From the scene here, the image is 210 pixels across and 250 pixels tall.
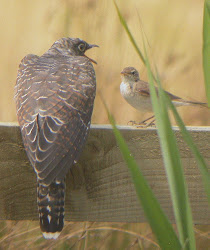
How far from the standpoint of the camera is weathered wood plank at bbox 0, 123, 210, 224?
88.3 inches

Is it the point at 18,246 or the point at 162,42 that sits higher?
the point at 162,42

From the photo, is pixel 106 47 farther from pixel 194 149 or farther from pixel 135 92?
pixel 194 149

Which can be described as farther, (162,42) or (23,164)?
(162,42)

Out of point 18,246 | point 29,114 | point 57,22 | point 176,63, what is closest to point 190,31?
point 176,63

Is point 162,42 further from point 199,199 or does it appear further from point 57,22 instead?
point 199,199

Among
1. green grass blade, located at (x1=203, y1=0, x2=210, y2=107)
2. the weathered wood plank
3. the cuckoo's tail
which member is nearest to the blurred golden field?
the weathered wood plank

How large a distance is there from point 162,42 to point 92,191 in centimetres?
187

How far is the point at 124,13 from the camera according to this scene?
3.90 metres

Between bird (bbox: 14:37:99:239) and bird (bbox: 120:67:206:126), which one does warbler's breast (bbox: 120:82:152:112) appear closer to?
bird (bbox: 120:67:206:126)

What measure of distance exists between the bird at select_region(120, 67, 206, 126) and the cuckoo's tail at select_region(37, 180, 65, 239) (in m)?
1.44

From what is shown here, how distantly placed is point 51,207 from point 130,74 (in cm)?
184

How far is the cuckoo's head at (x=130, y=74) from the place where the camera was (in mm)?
3711

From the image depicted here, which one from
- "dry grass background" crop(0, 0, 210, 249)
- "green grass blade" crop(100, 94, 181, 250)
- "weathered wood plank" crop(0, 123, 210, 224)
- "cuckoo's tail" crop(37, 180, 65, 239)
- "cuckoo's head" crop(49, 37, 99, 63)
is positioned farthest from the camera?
"cuckoo's head" crop(49, 37, 99, 63)

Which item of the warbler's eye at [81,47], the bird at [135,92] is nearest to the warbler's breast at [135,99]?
the bird at [135,92]
